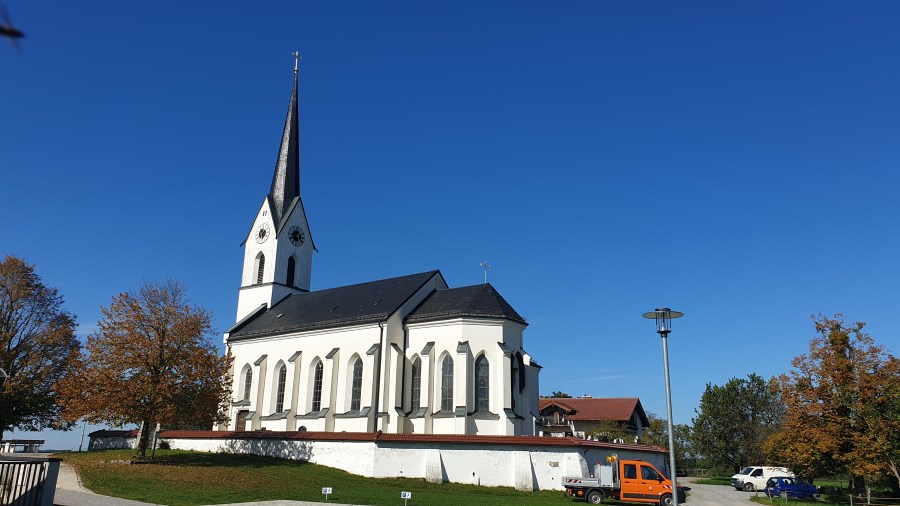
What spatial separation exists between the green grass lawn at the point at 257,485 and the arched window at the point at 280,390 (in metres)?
10.4

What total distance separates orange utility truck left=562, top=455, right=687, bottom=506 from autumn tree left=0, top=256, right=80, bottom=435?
31649 mm

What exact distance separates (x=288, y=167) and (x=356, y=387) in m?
22.8

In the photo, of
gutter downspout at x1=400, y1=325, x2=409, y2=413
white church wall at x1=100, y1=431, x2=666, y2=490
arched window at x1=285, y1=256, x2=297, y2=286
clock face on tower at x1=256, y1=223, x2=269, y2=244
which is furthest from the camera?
arched window at x1=285, y1=256, x2=297, y2=286

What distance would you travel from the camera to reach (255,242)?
53031 millimetres

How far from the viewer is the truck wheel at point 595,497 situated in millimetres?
25312

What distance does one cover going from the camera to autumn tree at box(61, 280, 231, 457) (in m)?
30.3

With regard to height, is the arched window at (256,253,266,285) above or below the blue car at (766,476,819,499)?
above

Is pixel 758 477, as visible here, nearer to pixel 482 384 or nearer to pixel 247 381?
pixel 482 384

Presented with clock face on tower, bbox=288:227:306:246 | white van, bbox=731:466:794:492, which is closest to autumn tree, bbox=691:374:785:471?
white van, bbox=731:466:794:492

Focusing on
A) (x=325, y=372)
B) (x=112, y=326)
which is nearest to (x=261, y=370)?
(x=325, y=372)

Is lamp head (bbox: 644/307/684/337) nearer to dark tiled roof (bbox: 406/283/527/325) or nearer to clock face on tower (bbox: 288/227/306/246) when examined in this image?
dark tiled roof (bbox: 406/283/527/325)

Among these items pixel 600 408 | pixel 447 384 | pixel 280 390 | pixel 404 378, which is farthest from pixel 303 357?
pixel 600 408

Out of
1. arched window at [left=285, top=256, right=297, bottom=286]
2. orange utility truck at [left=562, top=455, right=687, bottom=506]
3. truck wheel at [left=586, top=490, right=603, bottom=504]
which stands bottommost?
truck wheel at [left=586, top=490, right=603, bottom=504]

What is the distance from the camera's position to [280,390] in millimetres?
44250
